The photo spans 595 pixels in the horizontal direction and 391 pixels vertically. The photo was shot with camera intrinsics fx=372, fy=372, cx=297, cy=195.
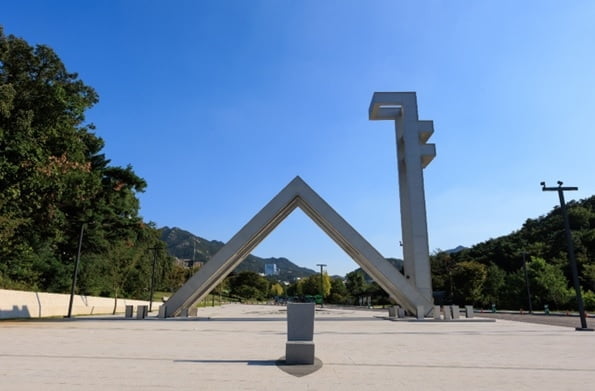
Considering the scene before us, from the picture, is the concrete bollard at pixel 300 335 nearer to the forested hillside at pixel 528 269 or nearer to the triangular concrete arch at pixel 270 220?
the triangular concrete arch at pixel 270 220

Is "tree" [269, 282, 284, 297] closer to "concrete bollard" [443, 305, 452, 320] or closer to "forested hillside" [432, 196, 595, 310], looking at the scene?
"forested hillside" [432, 196, 595, 310]

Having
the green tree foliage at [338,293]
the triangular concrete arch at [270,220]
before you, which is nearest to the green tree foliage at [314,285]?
the green tree foliage at [338,293]

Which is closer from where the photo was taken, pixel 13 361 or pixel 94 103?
pixel 13 361

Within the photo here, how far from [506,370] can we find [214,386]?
4683mm

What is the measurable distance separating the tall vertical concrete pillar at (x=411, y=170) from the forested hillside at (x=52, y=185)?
1843 centimetres

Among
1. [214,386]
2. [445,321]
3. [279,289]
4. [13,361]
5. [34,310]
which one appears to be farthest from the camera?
[279,289]

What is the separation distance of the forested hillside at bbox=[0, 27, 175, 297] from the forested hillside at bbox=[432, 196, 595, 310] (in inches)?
1316

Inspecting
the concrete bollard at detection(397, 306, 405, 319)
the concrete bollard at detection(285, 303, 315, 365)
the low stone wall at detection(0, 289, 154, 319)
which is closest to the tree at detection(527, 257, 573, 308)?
the concrete bollard at detection(397, 306, 405, 319)

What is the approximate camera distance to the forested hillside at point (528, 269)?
36.6 metres

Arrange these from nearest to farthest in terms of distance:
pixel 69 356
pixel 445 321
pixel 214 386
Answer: pixel 214 386
pixel 69 356
pixel 445 321

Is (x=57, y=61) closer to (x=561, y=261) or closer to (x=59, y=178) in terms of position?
(x=59, y=178)

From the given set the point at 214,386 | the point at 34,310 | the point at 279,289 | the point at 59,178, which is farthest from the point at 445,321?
the point at 279,289

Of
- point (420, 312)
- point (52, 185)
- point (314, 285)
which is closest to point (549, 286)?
point (420, 312)

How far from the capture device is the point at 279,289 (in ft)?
368
